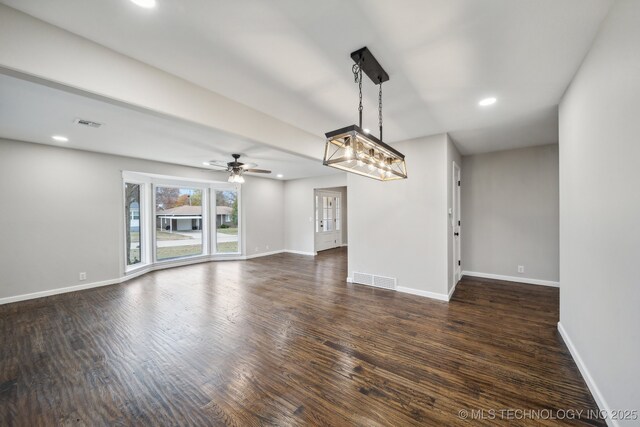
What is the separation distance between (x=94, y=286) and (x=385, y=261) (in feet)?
18.8

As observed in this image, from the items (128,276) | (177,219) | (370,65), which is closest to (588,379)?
(370,65)

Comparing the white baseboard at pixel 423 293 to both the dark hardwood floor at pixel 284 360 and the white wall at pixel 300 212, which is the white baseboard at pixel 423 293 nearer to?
the dark hardwood floor at pixel 284 360

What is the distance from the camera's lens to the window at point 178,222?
6254 millimetres

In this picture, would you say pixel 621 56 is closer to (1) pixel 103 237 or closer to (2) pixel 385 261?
(2) pixel 385 261

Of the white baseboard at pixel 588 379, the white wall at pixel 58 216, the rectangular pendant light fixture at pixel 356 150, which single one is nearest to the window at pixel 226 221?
the white wall at pixel 58 216

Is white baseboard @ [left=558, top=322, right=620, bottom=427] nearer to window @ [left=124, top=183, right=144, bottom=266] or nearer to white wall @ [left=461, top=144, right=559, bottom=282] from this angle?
white wall @ [left=461, top=144, right=559, bottom=282]

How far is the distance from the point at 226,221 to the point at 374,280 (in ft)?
16.6

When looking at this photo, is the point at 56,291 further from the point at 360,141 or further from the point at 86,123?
the point at 360,141

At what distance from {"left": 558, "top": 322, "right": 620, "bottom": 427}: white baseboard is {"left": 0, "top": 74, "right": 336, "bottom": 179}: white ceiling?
13.1 ft

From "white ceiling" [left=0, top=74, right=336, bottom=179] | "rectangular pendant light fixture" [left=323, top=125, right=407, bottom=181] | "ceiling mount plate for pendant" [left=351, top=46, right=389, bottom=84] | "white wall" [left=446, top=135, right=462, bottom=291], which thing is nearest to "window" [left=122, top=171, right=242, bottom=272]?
"white ceiling" [left=0, top=74, right=336, bottom=179]

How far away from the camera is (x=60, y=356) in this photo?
95.1 inches

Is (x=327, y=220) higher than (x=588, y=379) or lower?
higher

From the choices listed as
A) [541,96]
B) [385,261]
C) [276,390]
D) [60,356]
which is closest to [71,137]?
[60,356]

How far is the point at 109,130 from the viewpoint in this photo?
3443 millimetres
